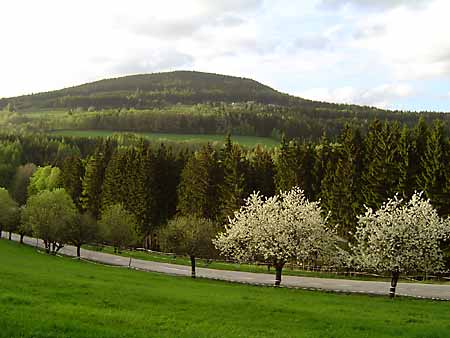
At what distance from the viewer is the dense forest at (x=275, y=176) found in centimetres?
6195

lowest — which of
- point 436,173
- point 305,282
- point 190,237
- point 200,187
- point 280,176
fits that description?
point 305,282

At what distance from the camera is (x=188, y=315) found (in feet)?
77.9

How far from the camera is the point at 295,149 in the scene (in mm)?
78438

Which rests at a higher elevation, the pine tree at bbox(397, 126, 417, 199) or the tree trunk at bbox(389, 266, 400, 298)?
the pine tree at bbox(397, 126, 417, 199)

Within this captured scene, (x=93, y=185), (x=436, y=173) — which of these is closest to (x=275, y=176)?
(x=436, y=173)

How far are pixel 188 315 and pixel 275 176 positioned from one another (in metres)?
56.6

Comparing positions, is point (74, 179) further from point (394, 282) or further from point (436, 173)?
point (394, 282)

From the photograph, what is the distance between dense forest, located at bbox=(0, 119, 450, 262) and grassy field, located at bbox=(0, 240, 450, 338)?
28089 mm

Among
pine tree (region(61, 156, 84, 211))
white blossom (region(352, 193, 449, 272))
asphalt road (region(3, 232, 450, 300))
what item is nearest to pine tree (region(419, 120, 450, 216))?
asphalt road (region(3, 232, 450, 300))

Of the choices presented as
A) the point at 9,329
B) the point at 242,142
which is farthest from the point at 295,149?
the point at 242,142

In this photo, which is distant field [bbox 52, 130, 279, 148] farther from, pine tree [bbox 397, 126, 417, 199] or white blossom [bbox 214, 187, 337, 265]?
white blossom [bbox 214, 187, 337, 265]

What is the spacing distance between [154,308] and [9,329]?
1068cm

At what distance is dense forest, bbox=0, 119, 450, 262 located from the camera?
203 ft

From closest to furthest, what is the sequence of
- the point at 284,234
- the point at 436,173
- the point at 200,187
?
the point at 284,234 < the point at 436,173 < the point at 200,187
